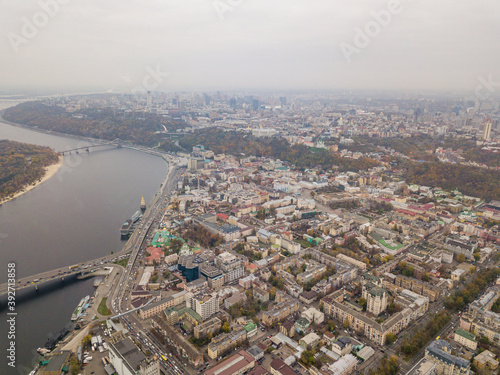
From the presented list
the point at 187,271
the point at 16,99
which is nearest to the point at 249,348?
the point at 187,271

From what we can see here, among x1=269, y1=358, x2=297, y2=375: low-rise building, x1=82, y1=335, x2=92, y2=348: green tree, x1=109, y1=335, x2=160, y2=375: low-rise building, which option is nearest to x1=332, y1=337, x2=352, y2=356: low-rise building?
x1=269, y1=358, x2=297, y2=375: low-rise building

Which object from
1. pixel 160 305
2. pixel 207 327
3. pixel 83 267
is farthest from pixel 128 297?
pixel 207 327

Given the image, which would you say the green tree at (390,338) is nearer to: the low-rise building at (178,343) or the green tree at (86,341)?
the low-rise building at (178,343)

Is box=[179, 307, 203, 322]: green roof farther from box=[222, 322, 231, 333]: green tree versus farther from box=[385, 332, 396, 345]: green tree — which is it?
box=[385, 332, 396, 345]: green tree

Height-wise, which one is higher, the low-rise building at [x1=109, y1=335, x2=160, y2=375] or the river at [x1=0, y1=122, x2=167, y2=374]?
the low-rise building at [x1=109, y1=335, x2=160, y2=375]

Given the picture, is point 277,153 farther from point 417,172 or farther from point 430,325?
point 430,325

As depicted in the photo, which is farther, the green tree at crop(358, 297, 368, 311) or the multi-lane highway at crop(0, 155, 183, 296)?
the multi-lane highway at crop(0, 155, 183, 296)

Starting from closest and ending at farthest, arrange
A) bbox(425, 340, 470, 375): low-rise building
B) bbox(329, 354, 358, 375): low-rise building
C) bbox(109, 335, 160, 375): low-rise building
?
bbox(109, 335, 160, 375): low-rise building < bbox(425, 340, 470, 375): low-rise building < bbox(329, 354, 358, 375): low-rise building

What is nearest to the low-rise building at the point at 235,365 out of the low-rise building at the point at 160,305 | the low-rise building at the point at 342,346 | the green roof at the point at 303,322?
the green roof at the point at 303,322
